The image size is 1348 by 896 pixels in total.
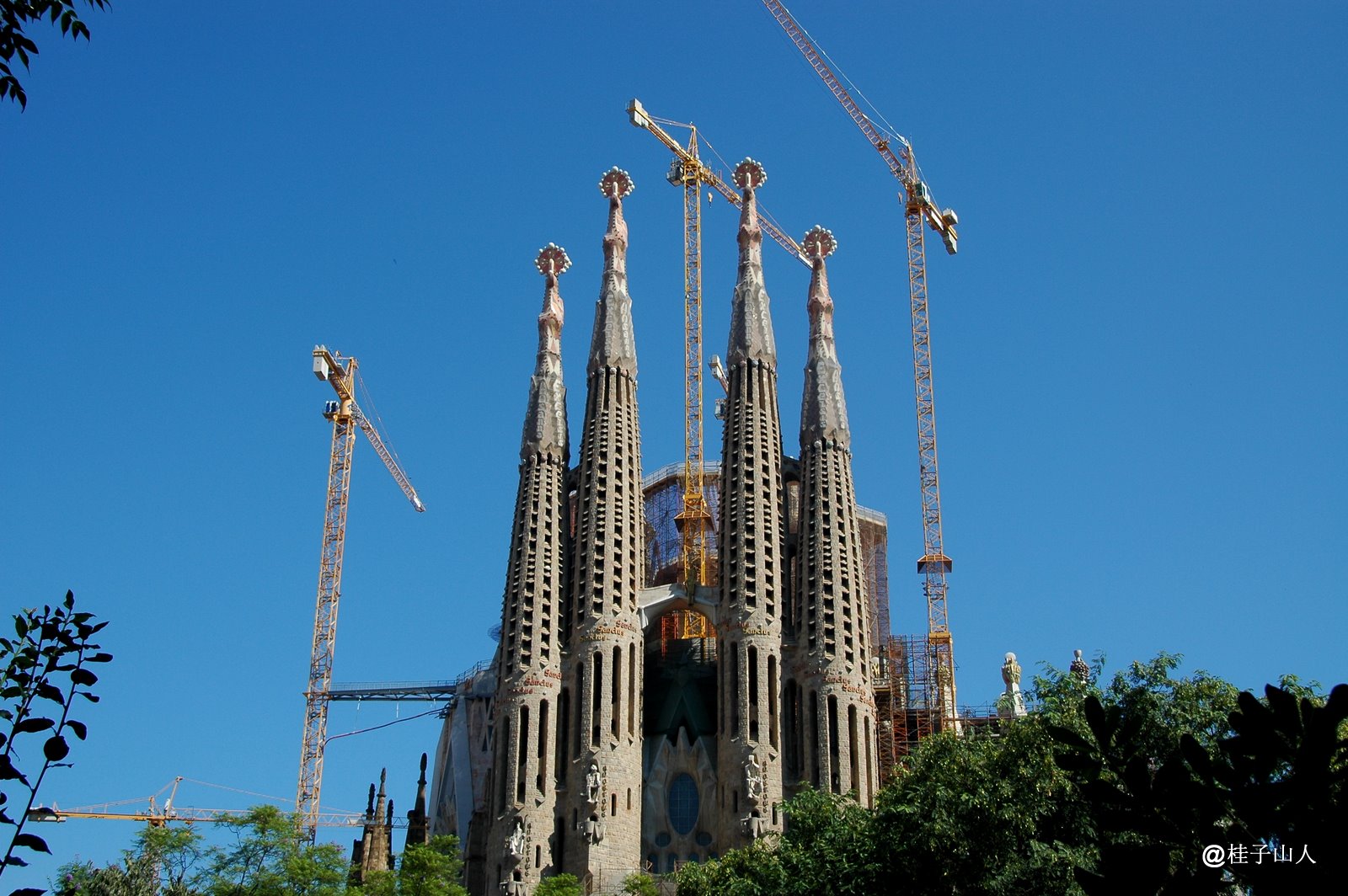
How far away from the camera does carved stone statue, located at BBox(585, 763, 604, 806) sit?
6400cm

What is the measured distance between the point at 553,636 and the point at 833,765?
472 inches

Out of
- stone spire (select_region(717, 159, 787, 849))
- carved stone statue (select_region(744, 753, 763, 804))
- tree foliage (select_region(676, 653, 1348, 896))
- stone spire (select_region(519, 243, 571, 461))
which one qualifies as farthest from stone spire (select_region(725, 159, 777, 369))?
tree foliage (select_region(676, 653, 1348, 896))

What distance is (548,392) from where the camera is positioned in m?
72.8

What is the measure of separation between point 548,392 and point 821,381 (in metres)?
11.6

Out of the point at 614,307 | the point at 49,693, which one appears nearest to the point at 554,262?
the point at 614,307

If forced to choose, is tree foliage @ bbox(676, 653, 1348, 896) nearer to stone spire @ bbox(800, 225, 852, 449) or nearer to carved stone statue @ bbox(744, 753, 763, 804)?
carved stone statue @ bbox(744, 753, 763, 804)

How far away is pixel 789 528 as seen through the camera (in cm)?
7238

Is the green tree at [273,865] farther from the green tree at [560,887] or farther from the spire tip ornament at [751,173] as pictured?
the spire tip ornament at [751,173]

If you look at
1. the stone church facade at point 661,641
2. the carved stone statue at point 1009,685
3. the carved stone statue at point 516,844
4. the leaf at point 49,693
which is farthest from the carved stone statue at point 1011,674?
the leaf at point 49,693

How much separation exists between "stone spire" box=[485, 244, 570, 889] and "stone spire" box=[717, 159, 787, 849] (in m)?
6.70

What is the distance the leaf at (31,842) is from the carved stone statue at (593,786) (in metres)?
53.1

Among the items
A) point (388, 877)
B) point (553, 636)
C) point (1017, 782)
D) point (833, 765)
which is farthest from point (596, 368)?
point (1017, 782)

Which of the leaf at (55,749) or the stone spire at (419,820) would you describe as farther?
the stone spire at (419,820)

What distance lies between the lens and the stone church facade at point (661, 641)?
6494 cm
